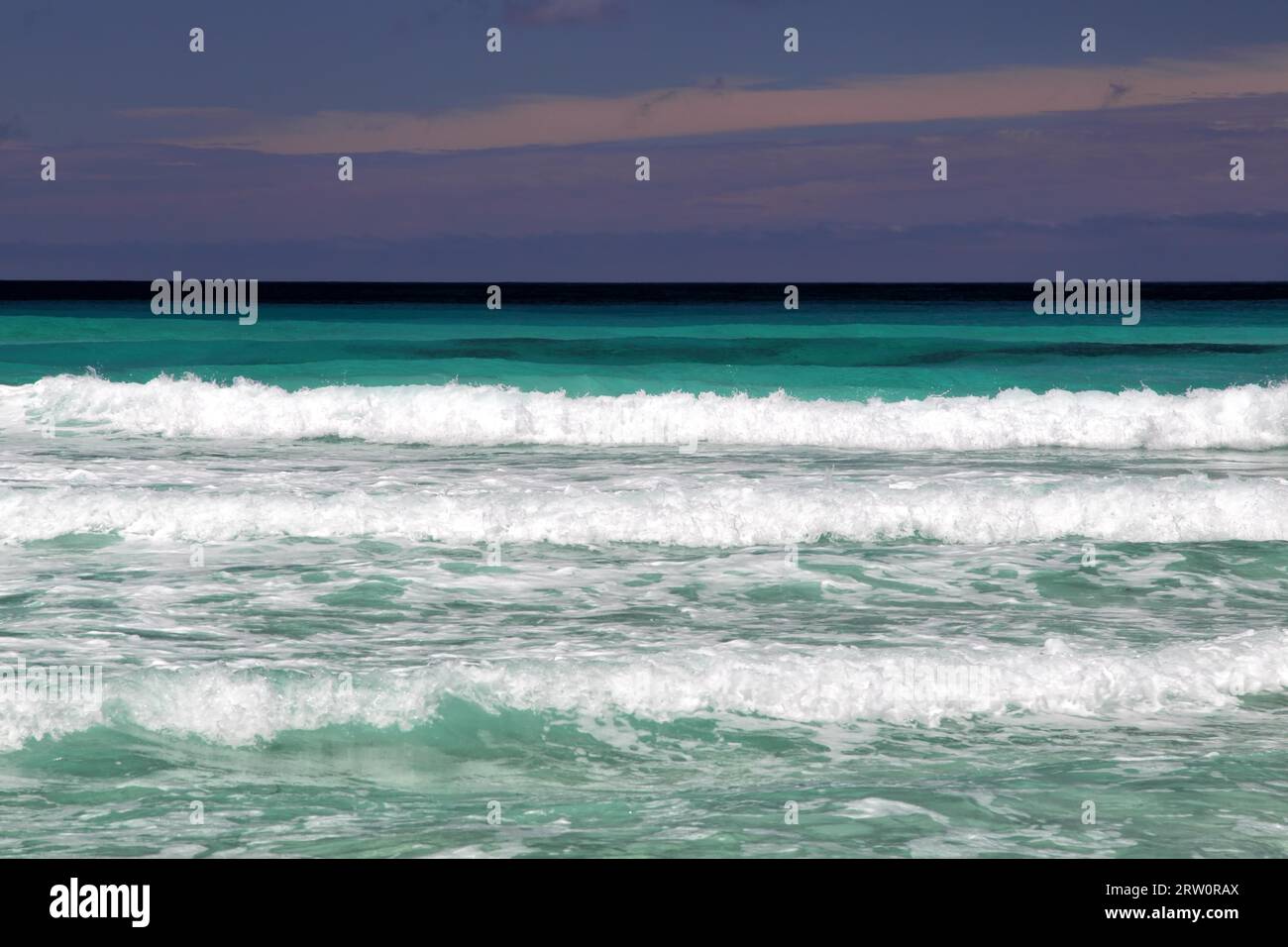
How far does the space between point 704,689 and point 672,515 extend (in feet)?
16.4

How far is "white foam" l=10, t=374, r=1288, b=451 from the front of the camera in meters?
20.0

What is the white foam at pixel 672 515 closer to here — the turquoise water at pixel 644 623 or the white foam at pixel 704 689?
the turquoise water at pixel 644 623

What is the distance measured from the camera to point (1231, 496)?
517 inches

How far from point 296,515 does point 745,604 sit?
17.0 feet

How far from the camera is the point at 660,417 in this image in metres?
21.1

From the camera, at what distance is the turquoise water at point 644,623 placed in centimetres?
594

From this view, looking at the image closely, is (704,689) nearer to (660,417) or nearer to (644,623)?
(644,623)

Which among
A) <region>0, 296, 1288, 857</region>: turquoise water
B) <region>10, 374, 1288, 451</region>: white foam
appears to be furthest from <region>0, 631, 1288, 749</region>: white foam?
<region>10, 374, 1288, 451</region>: white foam

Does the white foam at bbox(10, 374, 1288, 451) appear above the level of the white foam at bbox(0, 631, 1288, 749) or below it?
above

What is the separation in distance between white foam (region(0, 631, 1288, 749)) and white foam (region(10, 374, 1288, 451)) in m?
11.7

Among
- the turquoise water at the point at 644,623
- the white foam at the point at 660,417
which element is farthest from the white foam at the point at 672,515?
the white foam at the point at 660,417

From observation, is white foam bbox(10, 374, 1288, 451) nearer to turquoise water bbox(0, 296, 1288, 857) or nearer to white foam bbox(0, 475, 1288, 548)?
turquoise water bbox(0, 296, 1288, 857)
